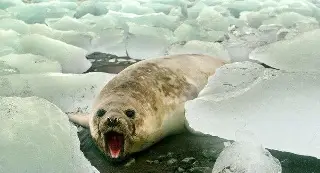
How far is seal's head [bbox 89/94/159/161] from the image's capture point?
2.20 metres

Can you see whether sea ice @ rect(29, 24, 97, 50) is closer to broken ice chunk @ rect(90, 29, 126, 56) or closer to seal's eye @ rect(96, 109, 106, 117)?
broken ice chunk @ rect(90, 29, 126, 56)

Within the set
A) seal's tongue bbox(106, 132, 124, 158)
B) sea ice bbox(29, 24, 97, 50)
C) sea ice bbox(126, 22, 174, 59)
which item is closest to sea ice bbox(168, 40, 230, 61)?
sea ice bbox(126, 22, 174, 59)

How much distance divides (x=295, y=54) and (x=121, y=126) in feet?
4.74

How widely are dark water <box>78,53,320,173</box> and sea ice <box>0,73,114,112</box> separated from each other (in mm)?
486

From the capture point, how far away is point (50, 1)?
24.5 feet

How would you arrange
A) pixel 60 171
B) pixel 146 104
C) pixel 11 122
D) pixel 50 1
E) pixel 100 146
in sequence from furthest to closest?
pixel 50 1 < pixel 146 104 < pixel 100 146 < pixel 11 122 < pixel 60 171

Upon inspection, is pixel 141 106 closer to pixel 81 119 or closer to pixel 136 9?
pixel 81 119

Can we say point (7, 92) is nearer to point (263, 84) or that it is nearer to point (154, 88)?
point (154, 88)

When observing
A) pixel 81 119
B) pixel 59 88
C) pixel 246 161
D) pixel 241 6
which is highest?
pixel 246 161

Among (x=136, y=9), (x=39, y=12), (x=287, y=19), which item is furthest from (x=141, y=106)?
(x=39, y=12)

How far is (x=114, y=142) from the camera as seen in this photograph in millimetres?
2256

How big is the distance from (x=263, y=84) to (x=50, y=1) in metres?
5.89

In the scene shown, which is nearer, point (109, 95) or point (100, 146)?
point (100, 146)

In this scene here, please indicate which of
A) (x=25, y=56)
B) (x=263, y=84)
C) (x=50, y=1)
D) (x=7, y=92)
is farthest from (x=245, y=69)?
(x=50, y=1)
